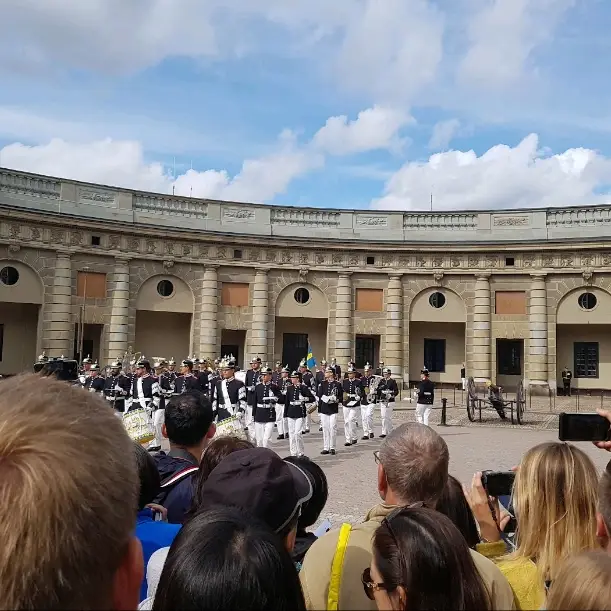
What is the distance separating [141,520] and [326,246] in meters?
27.6

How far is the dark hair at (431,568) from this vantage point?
2055 mm

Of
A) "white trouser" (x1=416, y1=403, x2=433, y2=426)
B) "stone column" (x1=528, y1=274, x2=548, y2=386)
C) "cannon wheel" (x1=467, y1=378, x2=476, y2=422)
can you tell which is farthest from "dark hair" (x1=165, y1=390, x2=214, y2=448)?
"stone column" (x1=528, y1=274, x2=548, y2=386)

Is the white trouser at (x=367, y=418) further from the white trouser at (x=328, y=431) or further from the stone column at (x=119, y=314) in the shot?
the stone column at (x=119, y=314)

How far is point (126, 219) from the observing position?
28.5m

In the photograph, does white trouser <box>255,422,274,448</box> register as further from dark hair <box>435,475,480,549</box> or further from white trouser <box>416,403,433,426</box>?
dark hair <box>435,475,480,549</box>

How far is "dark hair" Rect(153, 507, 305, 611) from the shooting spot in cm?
164

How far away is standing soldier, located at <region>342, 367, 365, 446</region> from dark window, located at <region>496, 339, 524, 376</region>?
49.5 feet

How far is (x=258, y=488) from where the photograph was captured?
2572mm

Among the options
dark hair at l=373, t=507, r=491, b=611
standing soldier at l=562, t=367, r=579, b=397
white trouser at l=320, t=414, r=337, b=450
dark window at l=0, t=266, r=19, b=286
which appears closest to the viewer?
dark hair at l=373, t=507, r=491, b=611

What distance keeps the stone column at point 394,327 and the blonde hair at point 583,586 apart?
2865 cm

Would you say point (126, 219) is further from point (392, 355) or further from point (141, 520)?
point (141, 520)

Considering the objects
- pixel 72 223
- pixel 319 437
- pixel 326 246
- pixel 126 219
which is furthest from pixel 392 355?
pixel 72 223

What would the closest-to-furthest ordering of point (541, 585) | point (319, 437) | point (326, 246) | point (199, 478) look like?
point (541, 585) < point (199, 478) < point (319, 437) < point (326, 246)

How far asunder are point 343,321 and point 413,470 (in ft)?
89.6
